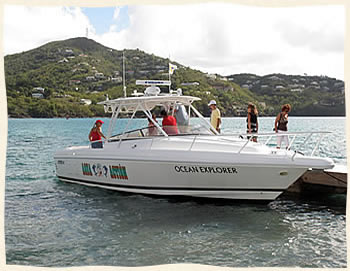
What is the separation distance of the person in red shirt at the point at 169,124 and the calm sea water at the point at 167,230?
64.1 inches

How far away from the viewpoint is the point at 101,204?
322 inches

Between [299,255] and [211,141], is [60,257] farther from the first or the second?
[211,141]

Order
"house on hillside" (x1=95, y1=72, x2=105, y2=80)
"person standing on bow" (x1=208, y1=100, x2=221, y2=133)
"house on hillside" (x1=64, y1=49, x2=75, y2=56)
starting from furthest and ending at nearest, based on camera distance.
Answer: "house on hillside" (x1=64, y1=49, x2=75, y2=56) → "house on hillside" (x1=95, y1=72, x2=105, y2=80) → "person standing on bow" (x1=208, y1=100, x2=221, y2=133)

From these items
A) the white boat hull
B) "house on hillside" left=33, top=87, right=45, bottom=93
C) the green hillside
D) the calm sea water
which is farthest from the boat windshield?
"house on hillside" left=33, top=87, right=45, bottom=93

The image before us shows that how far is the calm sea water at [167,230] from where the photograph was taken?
505cm

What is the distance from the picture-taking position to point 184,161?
297 inches

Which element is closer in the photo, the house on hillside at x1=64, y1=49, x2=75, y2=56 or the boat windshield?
the boat windshield

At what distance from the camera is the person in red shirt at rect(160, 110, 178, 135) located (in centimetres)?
845

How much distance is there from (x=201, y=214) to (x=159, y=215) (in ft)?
2.86

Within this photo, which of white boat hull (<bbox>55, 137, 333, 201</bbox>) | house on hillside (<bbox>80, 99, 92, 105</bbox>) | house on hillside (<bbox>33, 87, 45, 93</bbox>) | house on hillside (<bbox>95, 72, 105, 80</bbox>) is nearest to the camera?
white boat hull (<bbox>55, 137, 333, 201</bbox>)

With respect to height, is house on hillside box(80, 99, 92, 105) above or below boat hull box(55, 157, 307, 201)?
above

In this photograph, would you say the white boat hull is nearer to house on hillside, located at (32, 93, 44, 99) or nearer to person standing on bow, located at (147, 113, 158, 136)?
person standing on bow, located at (147, 113, 158, 136)

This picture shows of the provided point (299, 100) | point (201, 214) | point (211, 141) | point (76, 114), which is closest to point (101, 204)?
point (201, 214)

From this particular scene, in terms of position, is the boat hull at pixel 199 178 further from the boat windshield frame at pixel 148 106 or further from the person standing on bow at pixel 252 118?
the person standing on bow at pixel 252 118
